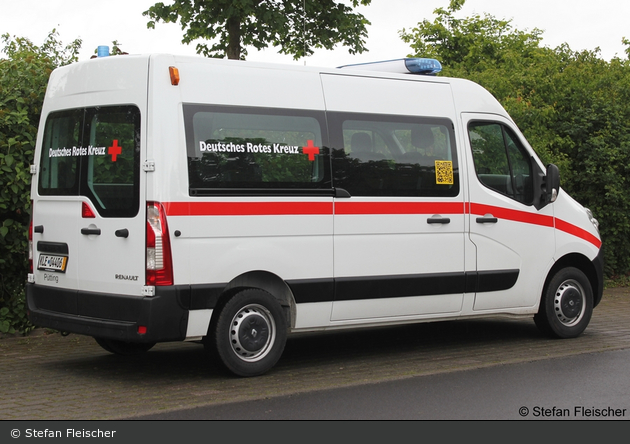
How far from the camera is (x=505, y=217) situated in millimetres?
8898

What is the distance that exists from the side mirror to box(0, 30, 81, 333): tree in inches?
205

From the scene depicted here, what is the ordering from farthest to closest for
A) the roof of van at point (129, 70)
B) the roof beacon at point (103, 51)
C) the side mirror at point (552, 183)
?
the side mirror at point (552, 183) → the roof beacon at point (103, 51) → the roof of van at point (129, 70)

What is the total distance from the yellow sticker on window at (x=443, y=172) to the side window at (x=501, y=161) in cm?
33

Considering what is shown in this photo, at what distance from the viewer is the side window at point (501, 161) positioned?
29.0ft

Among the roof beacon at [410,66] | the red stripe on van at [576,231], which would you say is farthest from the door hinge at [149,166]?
the red stripe on van at [576,231]

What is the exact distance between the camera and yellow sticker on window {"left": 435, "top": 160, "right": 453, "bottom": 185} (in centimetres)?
850

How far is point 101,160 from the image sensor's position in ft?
24.1

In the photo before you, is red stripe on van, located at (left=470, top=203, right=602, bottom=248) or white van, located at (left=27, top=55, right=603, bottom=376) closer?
white van, located at (left=27, top=55, right=603, bottom=376)

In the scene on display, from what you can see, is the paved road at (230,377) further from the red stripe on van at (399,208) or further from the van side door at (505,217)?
the red stripe on van at (399,208)

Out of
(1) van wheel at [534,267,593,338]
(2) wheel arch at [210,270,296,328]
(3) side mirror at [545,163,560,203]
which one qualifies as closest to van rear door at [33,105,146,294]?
(2) wheel arch at [210,270,296,328]

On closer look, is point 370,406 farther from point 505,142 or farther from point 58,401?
point 505,142

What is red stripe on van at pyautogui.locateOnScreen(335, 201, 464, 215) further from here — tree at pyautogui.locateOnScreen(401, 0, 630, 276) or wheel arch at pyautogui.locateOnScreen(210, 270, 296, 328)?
tree at pyautogui.locateOnScreen(401, 0, 630, 276)

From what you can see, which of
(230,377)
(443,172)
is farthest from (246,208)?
(443,172)

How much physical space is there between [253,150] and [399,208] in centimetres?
154
